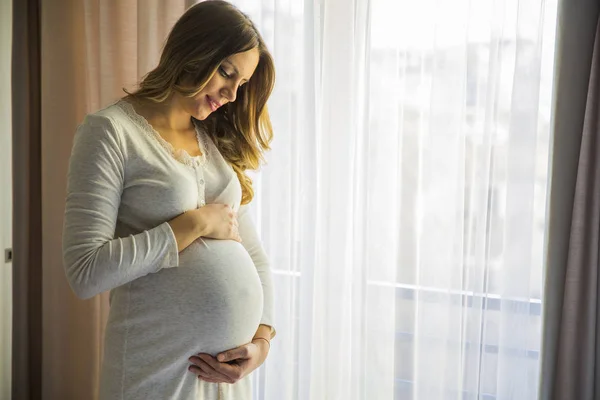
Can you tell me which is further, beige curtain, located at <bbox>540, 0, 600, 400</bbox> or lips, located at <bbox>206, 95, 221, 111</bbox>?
beige curtain, located at <bbox>540, 0, 600, 400</bbox>

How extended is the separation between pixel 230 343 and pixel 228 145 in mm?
492

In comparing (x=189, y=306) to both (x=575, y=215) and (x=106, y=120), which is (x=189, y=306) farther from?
(x=575, y=215)

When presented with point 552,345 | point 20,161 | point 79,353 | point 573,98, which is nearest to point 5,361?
point 79,353

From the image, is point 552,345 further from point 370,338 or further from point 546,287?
point 370,338

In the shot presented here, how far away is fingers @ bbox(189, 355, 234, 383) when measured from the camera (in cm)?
129

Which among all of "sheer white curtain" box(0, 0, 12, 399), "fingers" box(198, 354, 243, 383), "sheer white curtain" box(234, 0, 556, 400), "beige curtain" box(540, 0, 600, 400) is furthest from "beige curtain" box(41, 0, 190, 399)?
"beige curtain" box(540, 0, 600, 400)

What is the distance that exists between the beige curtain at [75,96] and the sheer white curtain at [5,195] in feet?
0.61

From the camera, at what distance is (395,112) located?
1.88m

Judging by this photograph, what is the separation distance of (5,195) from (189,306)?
1383 mm

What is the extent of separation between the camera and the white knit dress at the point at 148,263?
3.84ft

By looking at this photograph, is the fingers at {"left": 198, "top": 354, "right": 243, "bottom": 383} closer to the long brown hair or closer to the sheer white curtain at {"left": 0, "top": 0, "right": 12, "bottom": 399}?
the long brown hair

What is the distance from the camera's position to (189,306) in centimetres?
127

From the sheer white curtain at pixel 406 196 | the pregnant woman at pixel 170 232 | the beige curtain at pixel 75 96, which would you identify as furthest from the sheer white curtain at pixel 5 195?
the pregnant woman at pixel 170 232

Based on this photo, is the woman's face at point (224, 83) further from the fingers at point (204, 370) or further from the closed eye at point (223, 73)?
the fingers at point (204, 370)
